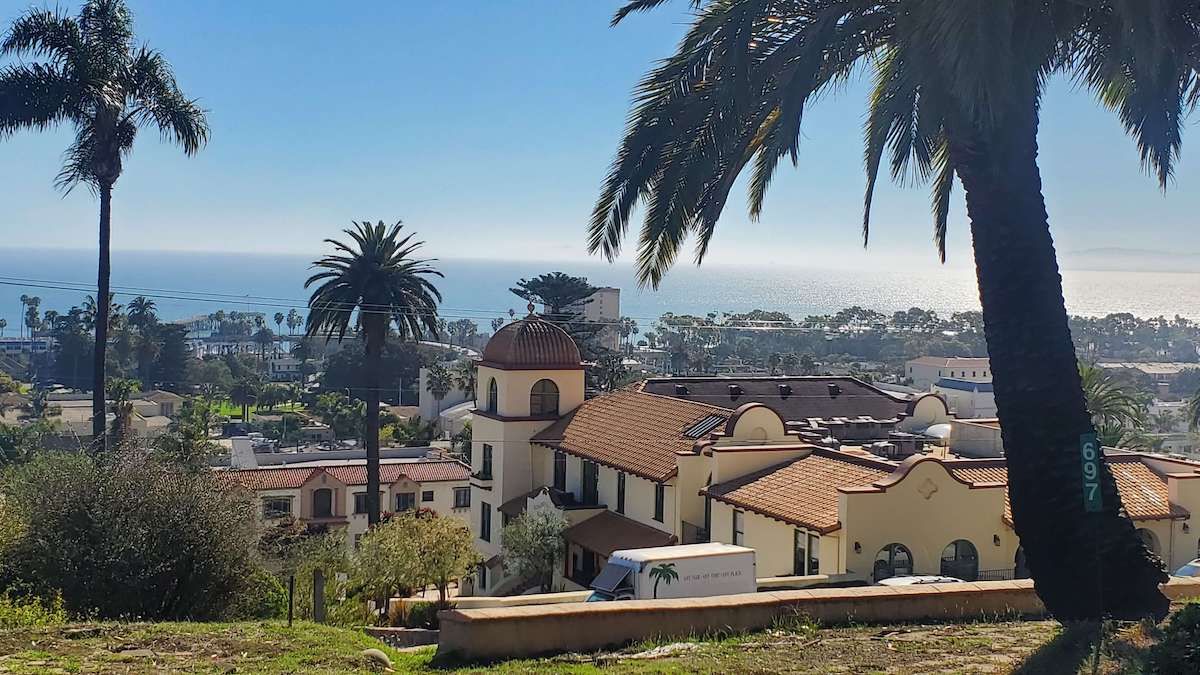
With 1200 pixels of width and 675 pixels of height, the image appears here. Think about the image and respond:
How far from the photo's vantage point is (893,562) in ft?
72.5

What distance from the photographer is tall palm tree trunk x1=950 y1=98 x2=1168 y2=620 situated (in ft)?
31.7

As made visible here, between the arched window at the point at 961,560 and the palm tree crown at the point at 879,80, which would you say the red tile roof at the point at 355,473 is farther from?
the palm tree crown at the point at 879,80

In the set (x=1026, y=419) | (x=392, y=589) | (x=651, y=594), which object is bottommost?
(x=392, y=589)

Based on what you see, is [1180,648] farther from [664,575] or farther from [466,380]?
[466,380]

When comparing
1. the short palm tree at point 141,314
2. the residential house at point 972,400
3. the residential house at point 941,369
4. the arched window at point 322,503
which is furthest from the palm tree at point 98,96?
the short palm tree at point 141,314

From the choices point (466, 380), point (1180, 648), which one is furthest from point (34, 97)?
point (466, 380)

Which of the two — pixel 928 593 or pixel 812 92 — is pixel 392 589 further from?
pixel 812 92

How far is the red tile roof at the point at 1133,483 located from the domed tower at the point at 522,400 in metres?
15.9

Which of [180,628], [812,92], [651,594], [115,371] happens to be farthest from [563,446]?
[115,371]

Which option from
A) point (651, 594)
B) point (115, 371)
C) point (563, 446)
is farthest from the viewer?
point (115, 371)

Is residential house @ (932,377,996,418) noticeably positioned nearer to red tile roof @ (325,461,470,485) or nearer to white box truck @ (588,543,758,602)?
red tile roof @ (325,461,470,485)

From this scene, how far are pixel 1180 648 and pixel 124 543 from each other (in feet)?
45.3

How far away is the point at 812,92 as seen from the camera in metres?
10.9

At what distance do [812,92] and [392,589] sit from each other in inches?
778
